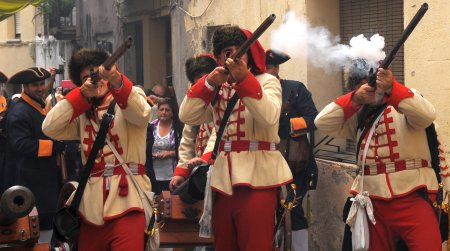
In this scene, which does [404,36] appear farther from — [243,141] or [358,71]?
[243,141]

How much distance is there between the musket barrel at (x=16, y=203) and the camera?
6062 millimetres

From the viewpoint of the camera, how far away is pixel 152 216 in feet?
20.1

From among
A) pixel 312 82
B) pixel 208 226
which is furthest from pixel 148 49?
pixel 208 226

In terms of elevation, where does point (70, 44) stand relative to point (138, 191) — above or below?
above

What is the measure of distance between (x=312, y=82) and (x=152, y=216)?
4616mm

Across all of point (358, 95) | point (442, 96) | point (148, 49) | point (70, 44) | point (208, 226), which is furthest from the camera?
point (70, 44)

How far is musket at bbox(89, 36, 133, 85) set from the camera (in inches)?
209

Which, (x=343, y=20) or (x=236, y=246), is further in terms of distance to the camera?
(x=343, y=20)

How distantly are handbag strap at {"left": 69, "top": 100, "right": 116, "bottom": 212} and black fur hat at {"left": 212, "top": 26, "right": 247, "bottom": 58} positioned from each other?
2.54 ft

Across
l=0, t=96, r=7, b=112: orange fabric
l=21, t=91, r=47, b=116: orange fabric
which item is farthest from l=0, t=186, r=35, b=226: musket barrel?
l=0, t=96, r=7, b=112: orange fabric

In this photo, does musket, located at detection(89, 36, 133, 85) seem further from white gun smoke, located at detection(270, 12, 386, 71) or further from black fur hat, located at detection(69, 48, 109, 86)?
white gun smoke, located at detection(270, 12, 386, 71)

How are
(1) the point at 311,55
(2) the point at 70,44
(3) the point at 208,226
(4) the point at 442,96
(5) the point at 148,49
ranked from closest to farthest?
(3) the point at 208,226 < (4) the point at 442,96 < (1) the point at 311,55 < (5) the point at 148,49 < (2) the point at 70,44

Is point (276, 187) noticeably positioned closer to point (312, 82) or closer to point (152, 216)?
Result: point (152, 216)

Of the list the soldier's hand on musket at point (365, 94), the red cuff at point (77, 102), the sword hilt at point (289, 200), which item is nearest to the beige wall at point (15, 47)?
the sword hilt at point (289, 200)
